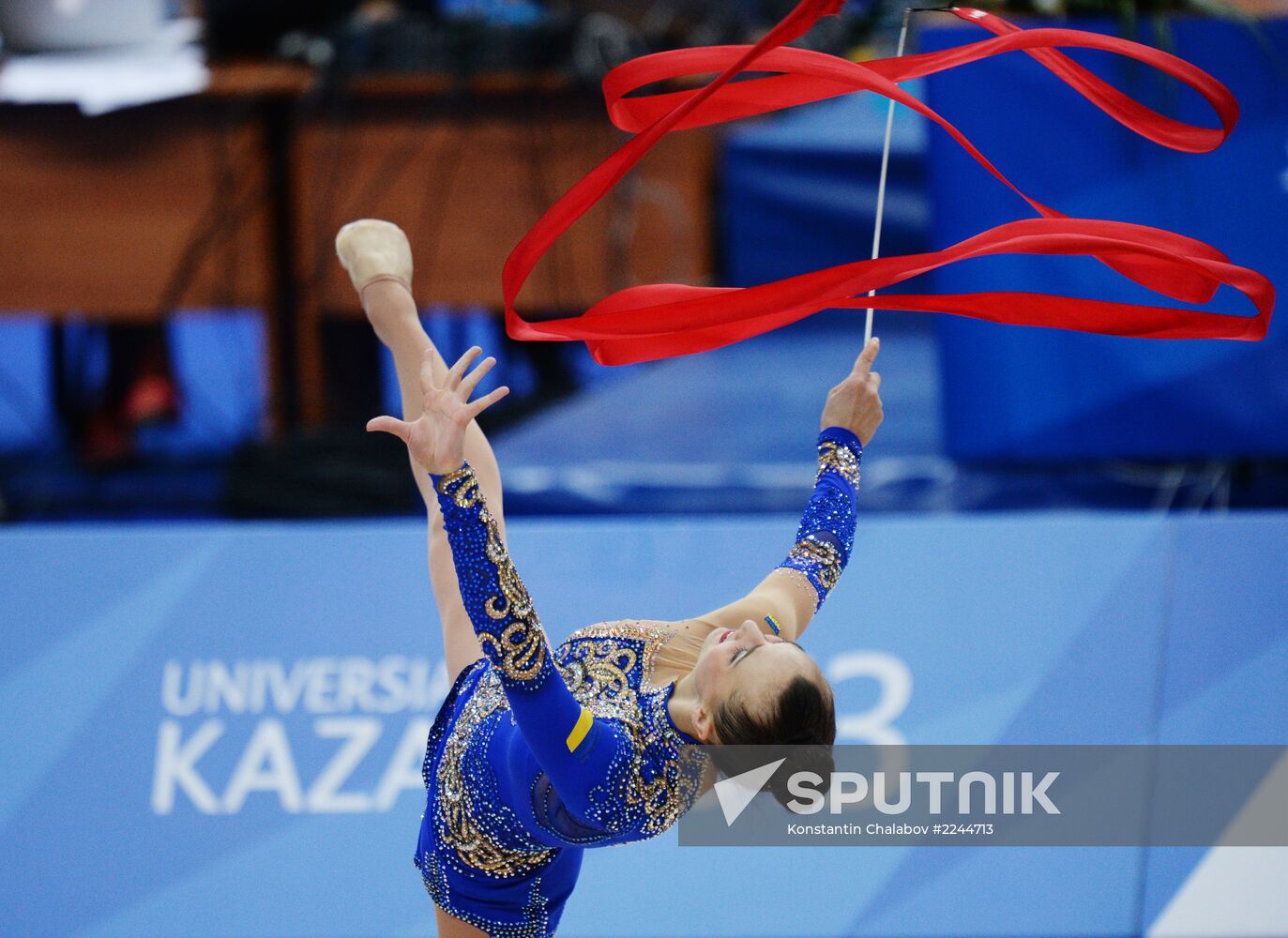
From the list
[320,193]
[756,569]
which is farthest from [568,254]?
[756,569]

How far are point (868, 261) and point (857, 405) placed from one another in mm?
324

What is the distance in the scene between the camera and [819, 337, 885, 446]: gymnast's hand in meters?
1.94

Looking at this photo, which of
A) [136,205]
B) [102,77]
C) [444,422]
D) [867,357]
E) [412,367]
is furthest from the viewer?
[136,205]

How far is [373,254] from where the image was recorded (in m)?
A: 2.05

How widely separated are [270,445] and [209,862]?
1428 mm

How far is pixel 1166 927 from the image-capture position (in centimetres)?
227

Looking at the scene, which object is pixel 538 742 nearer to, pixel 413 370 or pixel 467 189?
pixel 413 370

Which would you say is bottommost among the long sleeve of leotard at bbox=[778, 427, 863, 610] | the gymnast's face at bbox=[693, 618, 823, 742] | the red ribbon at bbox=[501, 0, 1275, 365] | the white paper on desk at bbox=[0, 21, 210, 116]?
the gymnast's face at bbox=[693, 618, 823, 742]

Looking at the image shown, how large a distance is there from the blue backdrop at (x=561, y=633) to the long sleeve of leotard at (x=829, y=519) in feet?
2.23

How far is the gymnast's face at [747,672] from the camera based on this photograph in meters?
1.56

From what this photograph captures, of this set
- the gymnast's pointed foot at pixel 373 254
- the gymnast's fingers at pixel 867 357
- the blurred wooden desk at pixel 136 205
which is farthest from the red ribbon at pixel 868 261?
the blurred wooden desk at pixel 136 205

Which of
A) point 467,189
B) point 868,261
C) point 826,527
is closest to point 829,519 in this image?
point 826,527

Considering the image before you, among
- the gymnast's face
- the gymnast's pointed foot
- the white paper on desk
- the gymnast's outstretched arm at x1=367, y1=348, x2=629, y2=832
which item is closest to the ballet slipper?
the gymnast's pointed foot

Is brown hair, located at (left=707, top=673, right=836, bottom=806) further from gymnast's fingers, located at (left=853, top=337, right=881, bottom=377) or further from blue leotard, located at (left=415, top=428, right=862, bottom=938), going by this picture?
gymnast's fingers, located at (left=853, top=337, right=881, bottom=377)
